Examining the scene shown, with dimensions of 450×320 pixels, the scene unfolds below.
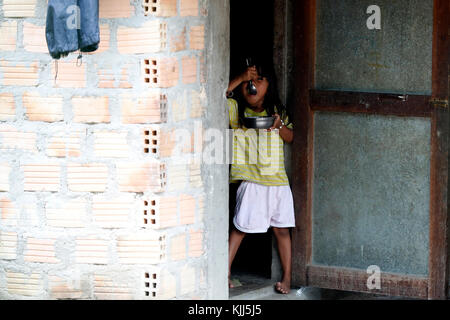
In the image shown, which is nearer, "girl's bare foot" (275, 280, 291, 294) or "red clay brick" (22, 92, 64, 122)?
"red clay brick" (22, 92, 64, 122)

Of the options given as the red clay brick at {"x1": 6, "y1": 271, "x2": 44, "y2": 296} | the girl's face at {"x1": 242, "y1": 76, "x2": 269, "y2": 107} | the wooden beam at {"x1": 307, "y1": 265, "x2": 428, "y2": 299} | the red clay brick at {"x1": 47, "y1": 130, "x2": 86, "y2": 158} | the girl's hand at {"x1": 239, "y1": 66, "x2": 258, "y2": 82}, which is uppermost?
the girl's hand at {"x1": 239, "y1": 66, "x2": 258, "y2": 82}

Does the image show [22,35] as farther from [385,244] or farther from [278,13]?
[385,244]

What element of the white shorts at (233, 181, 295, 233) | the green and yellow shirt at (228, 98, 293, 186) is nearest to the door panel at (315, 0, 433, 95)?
the green and yellow shirt at (228, 98, 293, 186)

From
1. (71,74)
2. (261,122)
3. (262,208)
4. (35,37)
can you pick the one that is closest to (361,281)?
(262,208)

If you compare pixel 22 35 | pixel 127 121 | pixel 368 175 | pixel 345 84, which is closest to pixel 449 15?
pixel 345 84

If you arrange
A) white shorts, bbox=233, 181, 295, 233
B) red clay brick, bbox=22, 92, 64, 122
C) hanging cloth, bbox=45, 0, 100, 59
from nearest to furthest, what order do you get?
1. hanging cloth, bbox=45, 0, 100, 59
2. red clay brick, bbox=22, 92, 64, 122
3. white shorts, bbox=233, 181, 295, 233

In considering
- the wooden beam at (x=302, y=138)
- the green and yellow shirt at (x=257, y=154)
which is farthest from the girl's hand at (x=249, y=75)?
the wooden beam at (x=302, y=138)

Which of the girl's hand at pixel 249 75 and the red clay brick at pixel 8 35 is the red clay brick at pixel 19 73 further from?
the girl's hand at pixel 249 75

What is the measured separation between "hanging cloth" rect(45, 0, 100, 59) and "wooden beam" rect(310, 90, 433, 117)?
180 cm

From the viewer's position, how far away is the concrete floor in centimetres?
561

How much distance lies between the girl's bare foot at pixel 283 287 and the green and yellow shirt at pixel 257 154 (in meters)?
0.65

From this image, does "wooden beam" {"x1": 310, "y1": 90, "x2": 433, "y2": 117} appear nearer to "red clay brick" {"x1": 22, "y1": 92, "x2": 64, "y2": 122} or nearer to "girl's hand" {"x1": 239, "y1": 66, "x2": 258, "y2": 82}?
"girl's hand" {"x1": 239, "y1": 66, "x2": 258, "y2": 82}

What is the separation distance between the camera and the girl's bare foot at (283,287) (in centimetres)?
563

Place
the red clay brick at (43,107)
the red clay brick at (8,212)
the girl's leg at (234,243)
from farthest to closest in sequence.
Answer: the girl's leg at (234,243) → the red clay brick at (8,212) → the red clay brick at (43,107)
